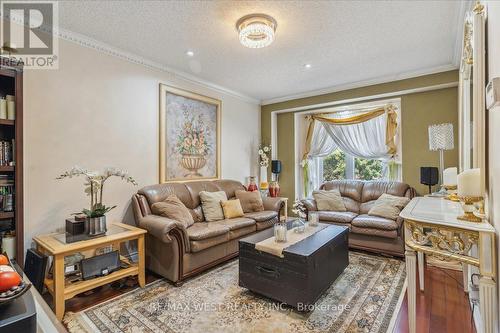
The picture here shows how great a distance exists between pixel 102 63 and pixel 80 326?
274cm

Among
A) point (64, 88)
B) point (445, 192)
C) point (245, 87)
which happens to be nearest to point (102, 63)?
point (64, 88)

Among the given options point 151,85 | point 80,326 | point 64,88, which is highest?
point 151,85

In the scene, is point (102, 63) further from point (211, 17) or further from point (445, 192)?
point (445, 192)

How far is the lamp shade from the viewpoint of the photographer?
3014mm

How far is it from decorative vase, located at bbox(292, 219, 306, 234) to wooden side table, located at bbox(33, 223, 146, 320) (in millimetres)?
1584

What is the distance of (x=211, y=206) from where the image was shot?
141 inches

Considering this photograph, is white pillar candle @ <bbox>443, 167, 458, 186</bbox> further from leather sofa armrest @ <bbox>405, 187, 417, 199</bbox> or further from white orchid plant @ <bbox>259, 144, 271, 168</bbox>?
white orchid plant @ <bbox>259, 144, 271, 168</bbox>

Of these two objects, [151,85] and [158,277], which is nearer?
[158,277]

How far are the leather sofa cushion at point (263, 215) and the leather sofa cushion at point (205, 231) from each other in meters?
0.63

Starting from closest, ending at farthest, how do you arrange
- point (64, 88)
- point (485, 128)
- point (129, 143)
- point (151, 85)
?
point (485, 128) → point (64, 88) → point (129, 143) → point (151, 85)

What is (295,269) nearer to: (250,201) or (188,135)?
(250,201)

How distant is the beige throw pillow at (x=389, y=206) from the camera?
347 centimetres

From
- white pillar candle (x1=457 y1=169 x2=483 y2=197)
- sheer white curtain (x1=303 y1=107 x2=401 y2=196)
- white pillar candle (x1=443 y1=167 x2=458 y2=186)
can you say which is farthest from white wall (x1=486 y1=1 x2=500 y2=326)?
sheer white curtain (x1=303 y1=107 x2=401 y2=196)

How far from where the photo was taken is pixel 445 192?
9.25 feet
